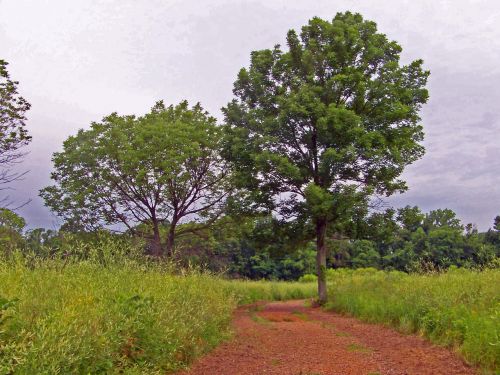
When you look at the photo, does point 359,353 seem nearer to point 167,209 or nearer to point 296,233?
point 296,233

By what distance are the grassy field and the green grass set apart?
449 cm

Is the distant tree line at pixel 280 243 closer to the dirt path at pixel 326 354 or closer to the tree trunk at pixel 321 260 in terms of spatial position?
the tree trunk at pixel 321 260

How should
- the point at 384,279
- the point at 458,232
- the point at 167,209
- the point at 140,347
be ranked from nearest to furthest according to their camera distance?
the point at 140,347 < the point at 384,279 < the point at 167,209 < the point at 458,232

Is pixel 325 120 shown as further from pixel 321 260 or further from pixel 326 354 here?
pixel 326 354

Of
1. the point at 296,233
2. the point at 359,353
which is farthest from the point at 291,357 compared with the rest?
the point at 296,233

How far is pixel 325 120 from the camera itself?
17.2 meters

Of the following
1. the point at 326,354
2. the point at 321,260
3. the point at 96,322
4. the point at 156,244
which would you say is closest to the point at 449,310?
the point at 326,354

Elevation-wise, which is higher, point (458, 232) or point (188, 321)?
point (458, 232)

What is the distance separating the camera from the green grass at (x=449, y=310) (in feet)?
23.3

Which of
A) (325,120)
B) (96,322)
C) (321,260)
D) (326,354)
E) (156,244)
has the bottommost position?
(326,354)

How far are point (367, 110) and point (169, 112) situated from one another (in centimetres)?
1369

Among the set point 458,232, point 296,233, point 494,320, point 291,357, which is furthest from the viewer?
point 458,232

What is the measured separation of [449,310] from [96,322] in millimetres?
7194

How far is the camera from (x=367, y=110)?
19.2 meters
